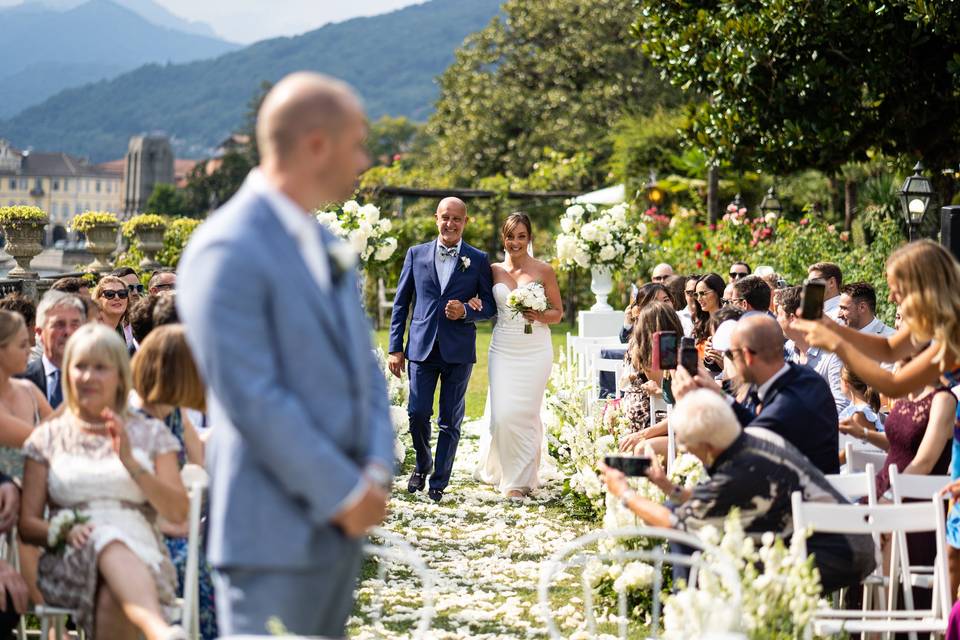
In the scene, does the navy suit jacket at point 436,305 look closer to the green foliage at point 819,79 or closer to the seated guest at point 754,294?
the seated guest at point 754,294

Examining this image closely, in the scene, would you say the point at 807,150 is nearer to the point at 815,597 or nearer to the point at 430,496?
→ the point at 430,496

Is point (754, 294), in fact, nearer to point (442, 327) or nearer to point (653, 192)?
point (442, 327)

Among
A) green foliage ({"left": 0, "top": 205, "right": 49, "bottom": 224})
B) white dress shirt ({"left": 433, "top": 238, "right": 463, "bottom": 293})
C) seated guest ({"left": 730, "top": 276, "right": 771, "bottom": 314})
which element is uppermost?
green foliage ({"left": 0, "top": 205, "right": 49, "bottom": 224})

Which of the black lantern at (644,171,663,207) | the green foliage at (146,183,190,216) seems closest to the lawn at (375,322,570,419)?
the black lantern at (644,171,663,207)

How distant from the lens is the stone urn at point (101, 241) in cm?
1652

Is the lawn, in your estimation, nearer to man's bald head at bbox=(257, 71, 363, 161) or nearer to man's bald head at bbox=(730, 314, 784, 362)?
man's bald head at bbox=(730, 314, 784, 362)

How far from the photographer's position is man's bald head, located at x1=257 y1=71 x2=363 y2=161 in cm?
258

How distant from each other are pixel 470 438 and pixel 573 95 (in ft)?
85.3

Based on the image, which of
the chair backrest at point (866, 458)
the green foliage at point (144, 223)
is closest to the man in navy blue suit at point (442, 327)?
the chair backrest at point (866, 458)

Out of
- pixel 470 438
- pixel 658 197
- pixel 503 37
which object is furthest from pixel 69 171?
pixel 470 438

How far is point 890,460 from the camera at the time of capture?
17.5 feet

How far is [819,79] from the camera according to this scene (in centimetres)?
1378

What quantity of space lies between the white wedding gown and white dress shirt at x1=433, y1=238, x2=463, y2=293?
444 millimetres

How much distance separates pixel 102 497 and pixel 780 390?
2.62 metres
